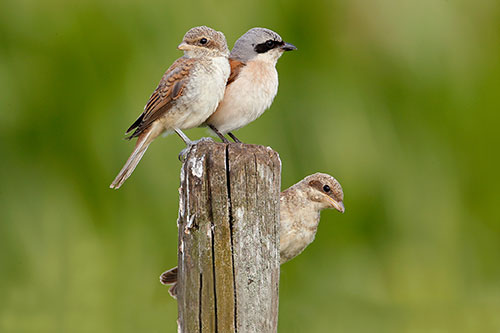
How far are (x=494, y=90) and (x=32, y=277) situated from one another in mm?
4994

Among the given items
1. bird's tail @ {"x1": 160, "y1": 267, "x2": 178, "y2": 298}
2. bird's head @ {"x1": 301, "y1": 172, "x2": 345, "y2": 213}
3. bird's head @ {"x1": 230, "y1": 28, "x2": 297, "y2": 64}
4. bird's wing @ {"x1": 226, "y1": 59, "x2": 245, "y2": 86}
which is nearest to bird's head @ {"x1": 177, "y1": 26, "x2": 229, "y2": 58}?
bird's wing @ {"x1": 226, "y1": 59, "x2": 245, "y2": 86}

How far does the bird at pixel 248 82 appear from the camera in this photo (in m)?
5.37

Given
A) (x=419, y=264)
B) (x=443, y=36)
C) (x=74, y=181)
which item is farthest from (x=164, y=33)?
(x=419, y=264)

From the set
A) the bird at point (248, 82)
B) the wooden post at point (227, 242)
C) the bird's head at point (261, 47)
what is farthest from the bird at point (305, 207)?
the wooden post at point (227, 242)

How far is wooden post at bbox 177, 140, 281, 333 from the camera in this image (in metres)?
3.75

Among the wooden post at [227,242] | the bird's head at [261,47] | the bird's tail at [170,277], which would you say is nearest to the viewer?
the wooden post at [227,242]

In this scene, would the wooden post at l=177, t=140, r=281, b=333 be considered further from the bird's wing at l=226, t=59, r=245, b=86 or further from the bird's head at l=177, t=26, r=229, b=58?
the bird's wing at l=226, t=59, r=245, b=86

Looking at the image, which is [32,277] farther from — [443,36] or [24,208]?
[443,36]

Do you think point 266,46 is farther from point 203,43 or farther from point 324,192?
point 324,192

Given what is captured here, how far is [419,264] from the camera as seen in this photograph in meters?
8.56

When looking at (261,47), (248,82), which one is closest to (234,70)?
(248,82)

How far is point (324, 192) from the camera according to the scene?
5.26 m

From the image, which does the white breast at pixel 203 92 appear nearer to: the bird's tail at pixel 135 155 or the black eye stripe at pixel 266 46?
the bird's tail at pixel 135 155

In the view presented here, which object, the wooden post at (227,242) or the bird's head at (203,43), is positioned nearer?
the wooden post at (227,242)
